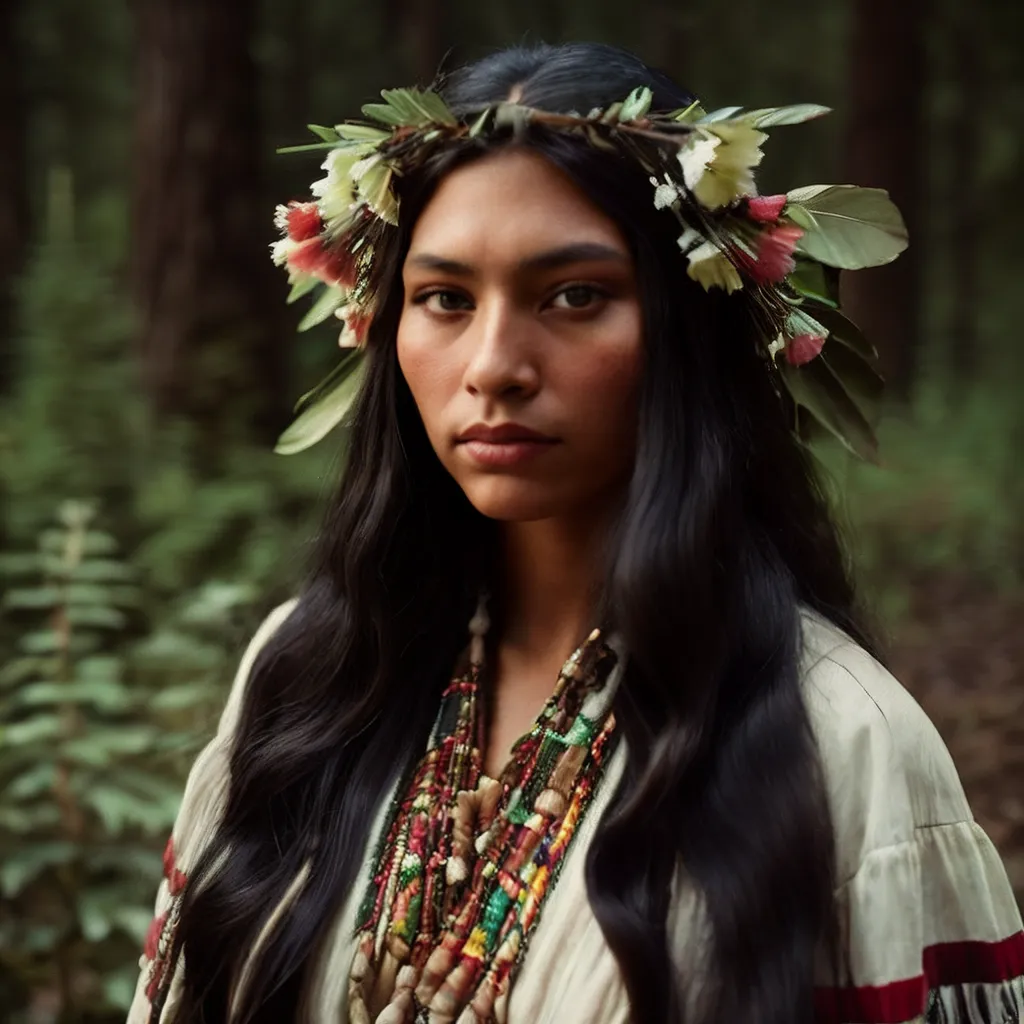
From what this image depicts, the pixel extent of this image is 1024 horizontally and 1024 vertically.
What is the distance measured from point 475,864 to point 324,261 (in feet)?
2.93

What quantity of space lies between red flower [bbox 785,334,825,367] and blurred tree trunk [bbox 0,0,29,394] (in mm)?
7715

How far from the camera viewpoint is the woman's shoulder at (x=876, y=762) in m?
1.61

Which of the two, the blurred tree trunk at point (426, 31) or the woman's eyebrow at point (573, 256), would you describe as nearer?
the woman's eyebrow at point (573, 256)

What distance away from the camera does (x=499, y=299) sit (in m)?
1.71

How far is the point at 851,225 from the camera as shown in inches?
78.0

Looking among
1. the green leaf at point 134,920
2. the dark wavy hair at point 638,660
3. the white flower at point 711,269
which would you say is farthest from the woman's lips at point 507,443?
the green leaf at point 134,920

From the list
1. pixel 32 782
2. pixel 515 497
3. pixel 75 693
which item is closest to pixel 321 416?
pixel 515 497

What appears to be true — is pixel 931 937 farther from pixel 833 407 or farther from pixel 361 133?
pixel 361 133

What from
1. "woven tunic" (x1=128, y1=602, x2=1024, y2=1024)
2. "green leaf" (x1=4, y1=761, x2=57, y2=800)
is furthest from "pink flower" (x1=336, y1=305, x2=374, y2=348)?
"green leaf" (x1=4, y1=761, x2=57, y2=800)

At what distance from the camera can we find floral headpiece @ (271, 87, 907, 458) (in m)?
1.72

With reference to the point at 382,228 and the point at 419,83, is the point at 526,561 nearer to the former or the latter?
the point at 382,228

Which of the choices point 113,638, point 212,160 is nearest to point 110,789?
point 113,638

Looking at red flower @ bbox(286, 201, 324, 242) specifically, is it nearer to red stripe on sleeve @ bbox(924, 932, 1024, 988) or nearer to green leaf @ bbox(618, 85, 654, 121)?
green leaf @ bbox(618, 85, 654, 121)

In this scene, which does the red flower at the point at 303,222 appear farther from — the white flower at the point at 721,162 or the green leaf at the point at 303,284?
the white flower at the point at 721,162
